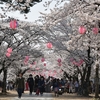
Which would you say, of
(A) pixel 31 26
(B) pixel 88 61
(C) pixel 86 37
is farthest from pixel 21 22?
(C) pixel 86 37

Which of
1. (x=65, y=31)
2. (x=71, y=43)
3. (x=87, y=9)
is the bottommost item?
(x=71, y=43)

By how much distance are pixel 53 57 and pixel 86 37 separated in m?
30.6

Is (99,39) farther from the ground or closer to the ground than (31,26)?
closer to the ground

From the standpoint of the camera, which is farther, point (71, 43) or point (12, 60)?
point (12, 60)

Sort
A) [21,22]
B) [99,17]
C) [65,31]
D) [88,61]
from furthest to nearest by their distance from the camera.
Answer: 1. [21,22]
2. [65,31]
3. [88,61]
4. [99,17]

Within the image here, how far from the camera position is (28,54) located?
33.1 metres

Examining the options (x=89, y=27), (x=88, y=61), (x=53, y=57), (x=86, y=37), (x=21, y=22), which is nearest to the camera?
(x=89, y=27)

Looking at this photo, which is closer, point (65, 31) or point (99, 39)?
point (99, 39)

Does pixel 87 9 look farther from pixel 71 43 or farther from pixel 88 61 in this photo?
pixel 88 61

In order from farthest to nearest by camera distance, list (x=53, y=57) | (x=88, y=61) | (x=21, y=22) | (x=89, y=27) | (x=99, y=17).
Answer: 1. (x=53, y=57)
2. (x=21, y=22)
3. (x=88, y=61)
4. (x=89, y=27)
5. (x=99, y=17)

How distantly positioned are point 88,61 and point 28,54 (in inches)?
305

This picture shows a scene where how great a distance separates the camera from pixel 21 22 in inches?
1254

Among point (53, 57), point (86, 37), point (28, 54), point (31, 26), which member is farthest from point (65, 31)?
point (53, 57)

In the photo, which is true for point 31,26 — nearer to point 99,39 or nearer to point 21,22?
point 21,22
